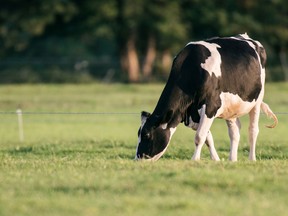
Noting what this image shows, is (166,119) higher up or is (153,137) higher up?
(166,119)

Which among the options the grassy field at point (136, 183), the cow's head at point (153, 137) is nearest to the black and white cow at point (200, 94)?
the cow's head at point (153, 137)

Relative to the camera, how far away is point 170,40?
209ft

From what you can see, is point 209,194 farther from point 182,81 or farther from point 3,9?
point 3,9

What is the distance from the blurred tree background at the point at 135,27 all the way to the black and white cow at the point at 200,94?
42924 millimetres

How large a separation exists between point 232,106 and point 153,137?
169cm

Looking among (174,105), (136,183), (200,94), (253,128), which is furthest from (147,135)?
(136,183)

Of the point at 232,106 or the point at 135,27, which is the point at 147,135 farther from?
the point at 135,27

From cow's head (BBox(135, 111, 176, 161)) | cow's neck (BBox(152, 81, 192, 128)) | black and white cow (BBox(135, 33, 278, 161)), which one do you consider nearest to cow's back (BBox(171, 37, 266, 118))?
black and white cow (BBox(135, 33, 278, 161))

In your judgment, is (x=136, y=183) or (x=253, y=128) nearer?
(x=136, y=183)

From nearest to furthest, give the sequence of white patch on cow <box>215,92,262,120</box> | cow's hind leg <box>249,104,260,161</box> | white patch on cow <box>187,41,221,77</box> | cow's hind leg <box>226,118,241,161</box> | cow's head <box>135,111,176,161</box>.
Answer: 1. cow's head <box>135,111,176,161</box>
2. white patch on cow <box>187,41,221,77</box>
3. white patch on cow <box>215,92,262,120</box>
4. cow's hind leg <box>226,118,241,161</box>
5. cow's hind leg <box>249,104,260,161</box>

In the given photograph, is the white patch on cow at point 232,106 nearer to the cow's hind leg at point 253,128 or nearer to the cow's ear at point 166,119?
the cow's hind leg at point 253,128

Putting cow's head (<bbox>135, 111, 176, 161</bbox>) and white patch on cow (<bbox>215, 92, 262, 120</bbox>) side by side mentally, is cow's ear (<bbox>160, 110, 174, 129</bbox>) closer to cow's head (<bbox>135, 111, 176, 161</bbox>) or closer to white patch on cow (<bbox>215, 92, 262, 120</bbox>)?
cow's head (<bbox>135, 111, 176, 161</bbox>)

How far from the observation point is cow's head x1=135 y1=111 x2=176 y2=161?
16.4 metres

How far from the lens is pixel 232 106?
17047 mm
